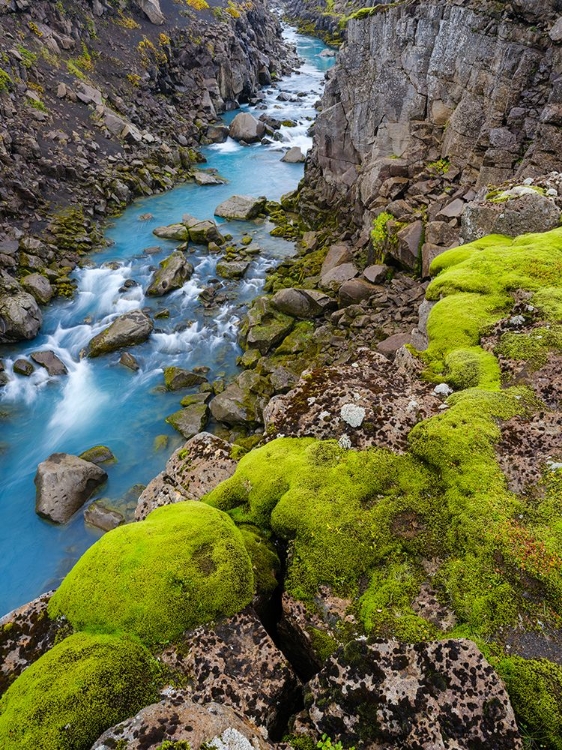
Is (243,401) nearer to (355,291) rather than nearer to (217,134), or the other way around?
(355,291)

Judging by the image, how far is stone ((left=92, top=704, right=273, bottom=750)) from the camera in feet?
11.1

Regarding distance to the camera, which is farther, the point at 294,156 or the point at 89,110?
the point at 294,156

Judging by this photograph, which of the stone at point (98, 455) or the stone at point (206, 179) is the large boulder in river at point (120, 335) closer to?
the stone at point (98, 455)

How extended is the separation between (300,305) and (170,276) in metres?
8.17

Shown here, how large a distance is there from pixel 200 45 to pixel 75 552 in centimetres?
5561

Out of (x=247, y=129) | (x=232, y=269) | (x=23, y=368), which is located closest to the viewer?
(x=23, y=368)

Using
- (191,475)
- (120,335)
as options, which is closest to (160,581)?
(191,475)

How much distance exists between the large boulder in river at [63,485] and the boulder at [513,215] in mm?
13610

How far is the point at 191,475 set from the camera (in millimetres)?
7664

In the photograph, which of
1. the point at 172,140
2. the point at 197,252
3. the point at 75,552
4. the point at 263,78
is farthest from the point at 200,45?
the point at 75,552

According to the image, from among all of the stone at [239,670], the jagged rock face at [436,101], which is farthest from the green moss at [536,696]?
the jagged rock face at [436,101]

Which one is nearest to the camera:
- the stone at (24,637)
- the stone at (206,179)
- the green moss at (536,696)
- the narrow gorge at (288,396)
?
the green moss at (536,696)

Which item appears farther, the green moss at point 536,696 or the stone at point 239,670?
the stone at point 239,670

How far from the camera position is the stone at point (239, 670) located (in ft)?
13.8
